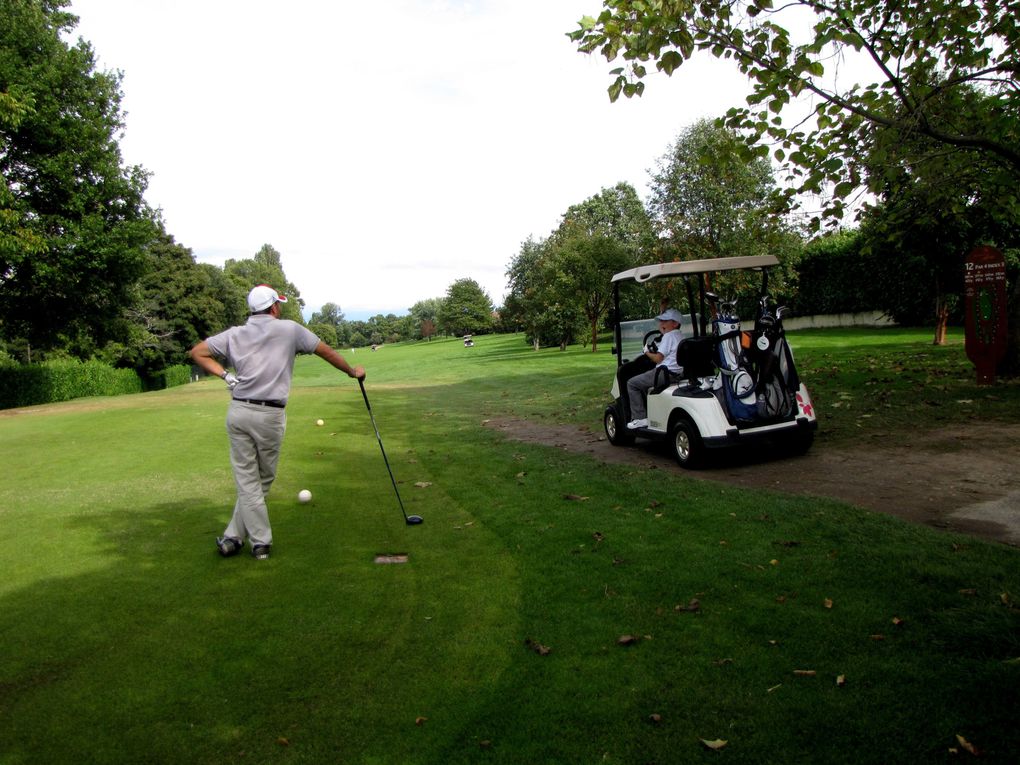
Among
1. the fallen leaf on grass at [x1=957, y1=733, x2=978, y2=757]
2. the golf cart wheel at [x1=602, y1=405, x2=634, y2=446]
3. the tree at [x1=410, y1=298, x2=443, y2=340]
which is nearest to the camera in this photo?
the fallen leaf on grass at [x1=957, y1=733, x2=978, y2=757]

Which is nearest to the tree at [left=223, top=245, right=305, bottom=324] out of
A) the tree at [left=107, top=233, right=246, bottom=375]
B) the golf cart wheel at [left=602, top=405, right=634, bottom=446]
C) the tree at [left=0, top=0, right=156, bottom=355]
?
the tree at [left=107, top=233, right=246, bottom=375]

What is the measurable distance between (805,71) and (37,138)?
27.9 m

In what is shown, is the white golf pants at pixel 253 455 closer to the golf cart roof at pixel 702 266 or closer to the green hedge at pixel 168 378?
the golf cart roof at pixel 702 266

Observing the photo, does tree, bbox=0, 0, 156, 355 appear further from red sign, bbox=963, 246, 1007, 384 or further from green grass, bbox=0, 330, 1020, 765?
red sign, bbox=963, 246, 1007, 384

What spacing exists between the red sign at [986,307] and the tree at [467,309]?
105 m

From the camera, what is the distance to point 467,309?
383 feet

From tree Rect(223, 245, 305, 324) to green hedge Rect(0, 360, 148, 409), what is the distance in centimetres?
7787

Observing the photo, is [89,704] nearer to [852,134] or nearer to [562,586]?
[562,586]

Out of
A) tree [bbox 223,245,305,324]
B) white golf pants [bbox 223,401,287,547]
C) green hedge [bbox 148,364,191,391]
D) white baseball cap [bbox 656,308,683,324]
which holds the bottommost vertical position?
green hedge [bbox 148,364,191,391]

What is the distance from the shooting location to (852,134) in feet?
32.2

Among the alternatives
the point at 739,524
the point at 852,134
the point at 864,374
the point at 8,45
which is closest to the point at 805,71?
the point at 852,134

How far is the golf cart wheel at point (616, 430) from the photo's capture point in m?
10.9

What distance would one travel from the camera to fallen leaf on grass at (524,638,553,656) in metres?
4.14

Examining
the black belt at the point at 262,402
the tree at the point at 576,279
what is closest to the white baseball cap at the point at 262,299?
the black belt at the point at 262,402
